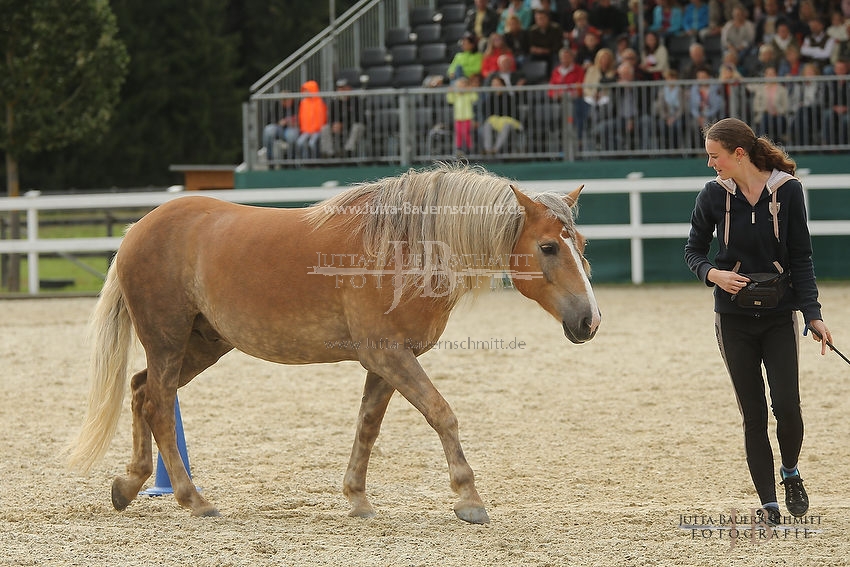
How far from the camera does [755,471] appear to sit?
4.71 meters

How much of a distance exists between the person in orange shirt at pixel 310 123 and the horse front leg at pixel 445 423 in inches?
442

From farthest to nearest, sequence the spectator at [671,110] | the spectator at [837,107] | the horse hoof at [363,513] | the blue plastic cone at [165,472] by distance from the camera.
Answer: the spectator at [671,110] → the spectator at [837,107] → the blue plastic cone at [165,472] → the horse hoof at [363,513]

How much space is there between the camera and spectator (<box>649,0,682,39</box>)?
1638 cm

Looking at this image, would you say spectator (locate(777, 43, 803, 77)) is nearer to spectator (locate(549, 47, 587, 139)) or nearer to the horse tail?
spectator (locate(549, 47, 587, 139))

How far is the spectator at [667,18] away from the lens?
645 inches

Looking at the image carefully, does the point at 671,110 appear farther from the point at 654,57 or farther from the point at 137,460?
the point at 137,460

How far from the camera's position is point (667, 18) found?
16.5 meters

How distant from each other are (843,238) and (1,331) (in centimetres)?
1012

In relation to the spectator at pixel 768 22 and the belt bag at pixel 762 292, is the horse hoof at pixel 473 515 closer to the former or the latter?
the belt bag at pixel 762 292

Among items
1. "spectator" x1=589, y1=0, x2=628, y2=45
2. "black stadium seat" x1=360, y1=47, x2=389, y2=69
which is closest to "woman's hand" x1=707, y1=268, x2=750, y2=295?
"spectator" x1=589, y1=0, x2=628, y2=45

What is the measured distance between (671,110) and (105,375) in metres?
10.5

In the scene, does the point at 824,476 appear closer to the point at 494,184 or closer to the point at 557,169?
the point at 494,184

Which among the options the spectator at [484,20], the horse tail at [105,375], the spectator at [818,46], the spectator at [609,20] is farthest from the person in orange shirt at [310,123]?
the horse tail at [105,375]

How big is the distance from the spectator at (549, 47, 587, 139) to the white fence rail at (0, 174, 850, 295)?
873 mm
